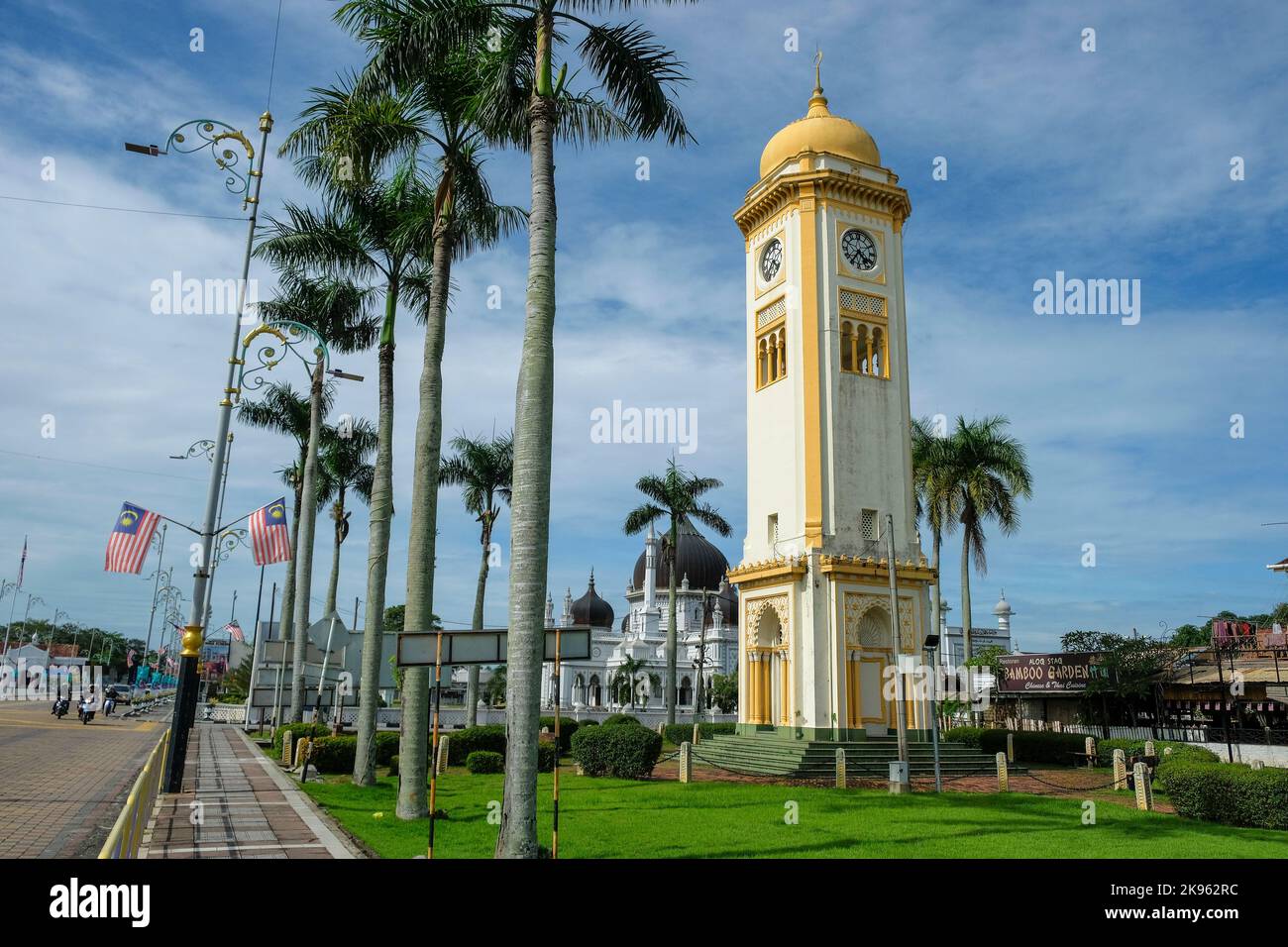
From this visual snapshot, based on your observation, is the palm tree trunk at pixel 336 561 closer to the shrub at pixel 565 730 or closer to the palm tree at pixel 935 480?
the shrub at pixel 565 730

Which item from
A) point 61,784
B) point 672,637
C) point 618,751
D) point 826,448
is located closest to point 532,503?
point 618,751

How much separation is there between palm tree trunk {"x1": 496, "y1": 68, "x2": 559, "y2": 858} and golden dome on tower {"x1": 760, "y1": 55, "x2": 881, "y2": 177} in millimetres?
25064

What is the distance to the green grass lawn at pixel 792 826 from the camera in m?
13.7

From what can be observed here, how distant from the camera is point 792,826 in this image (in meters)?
16.4

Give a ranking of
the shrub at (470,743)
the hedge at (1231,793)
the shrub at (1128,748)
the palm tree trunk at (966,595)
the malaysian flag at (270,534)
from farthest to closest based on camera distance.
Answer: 1. the palm tree trunk at (966,595)
2. the shrub at (1128,748)
3. the shrub at (470,743)
4. the malaysian flag at (270,534)
5. the hedge at (1231,793)

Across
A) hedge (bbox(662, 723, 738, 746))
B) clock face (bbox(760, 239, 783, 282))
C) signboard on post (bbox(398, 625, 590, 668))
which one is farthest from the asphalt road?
clock face (bbox(760, 239, 783, 282))

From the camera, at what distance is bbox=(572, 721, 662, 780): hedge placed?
2525 centimetres

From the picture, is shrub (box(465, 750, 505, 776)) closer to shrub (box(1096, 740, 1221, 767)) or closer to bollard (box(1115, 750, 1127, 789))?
bollard (box(1115, 750, 1127, 789))

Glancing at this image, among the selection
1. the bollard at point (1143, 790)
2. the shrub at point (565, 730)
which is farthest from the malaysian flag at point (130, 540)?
the bollard at point (1143, 790)

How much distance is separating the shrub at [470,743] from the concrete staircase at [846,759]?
7.44 meters

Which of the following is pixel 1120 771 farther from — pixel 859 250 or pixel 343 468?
pixel 343 468

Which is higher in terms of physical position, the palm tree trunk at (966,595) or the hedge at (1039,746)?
the palm tree trunk at (966,595)
